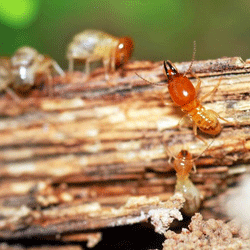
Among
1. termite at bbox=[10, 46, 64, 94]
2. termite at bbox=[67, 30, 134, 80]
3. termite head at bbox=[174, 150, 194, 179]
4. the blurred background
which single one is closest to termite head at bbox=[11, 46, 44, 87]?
termite at bbox=[10, 46, 64, 94]

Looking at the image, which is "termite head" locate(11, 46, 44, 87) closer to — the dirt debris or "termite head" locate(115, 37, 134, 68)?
"termite head" locate(115, 37, 134, 68)

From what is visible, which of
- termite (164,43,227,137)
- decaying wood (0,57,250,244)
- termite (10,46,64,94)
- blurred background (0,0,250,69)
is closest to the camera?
termite (164,43,227,137)

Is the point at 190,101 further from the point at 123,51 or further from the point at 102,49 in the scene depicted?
the point at 102,49

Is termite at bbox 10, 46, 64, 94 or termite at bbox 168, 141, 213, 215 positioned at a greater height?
termite at bbox 10, 46, 64, 94

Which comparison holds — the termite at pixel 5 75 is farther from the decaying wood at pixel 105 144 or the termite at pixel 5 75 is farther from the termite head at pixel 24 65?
the decaying wood at pixel 105 144

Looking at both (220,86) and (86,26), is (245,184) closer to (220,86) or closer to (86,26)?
(220,86)
